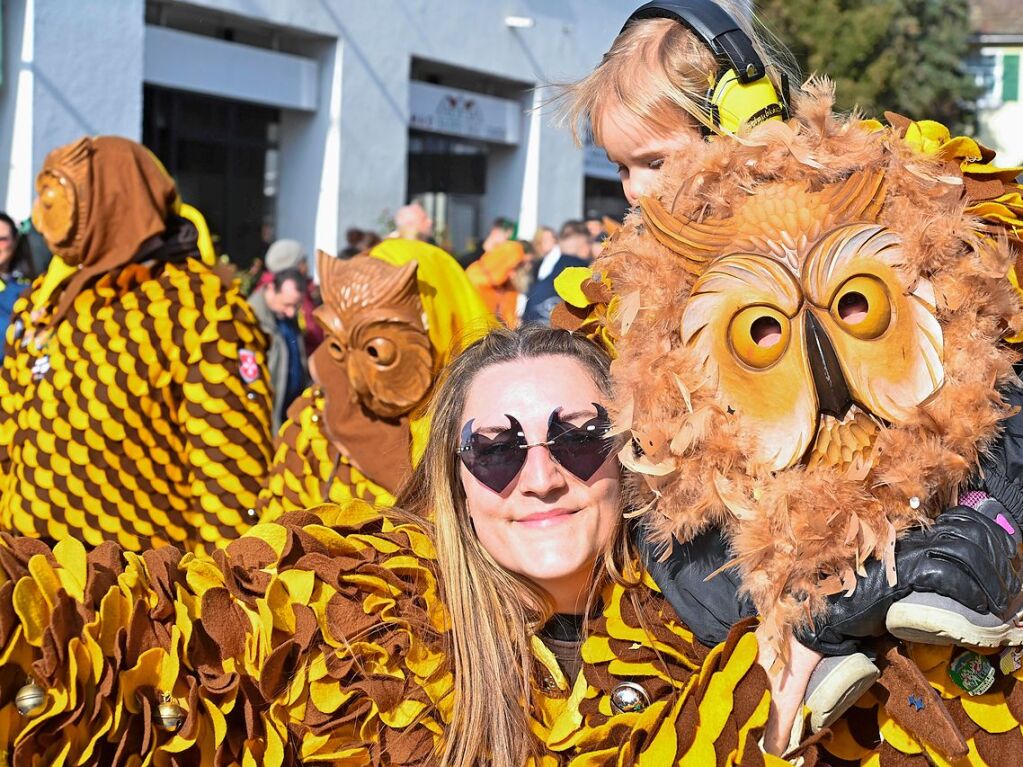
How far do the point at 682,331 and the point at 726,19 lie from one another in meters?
0.49

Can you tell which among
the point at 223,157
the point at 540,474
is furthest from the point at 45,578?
the point at 223,157

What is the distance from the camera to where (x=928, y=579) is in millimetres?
1506

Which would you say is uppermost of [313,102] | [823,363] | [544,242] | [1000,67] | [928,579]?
[1000,67]

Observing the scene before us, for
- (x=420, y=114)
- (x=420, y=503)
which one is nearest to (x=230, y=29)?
(x=420, y=114)

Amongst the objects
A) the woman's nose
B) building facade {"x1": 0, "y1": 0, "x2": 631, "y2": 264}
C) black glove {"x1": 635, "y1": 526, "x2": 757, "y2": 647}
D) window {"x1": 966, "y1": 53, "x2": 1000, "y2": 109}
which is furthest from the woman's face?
window {"x1": 966, "y1": 53, "x2": 1000, "y2": 109}

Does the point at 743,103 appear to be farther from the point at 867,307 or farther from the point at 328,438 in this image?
the point at 328,438

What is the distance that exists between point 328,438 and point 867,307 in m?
2.17

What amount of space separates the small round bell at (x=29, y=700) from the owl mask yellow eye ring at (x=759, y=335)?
0.97 m

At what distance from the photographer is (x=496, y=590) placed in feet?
6.30

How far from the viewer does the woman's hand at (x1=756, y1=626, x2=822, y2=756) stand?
160 centimetres

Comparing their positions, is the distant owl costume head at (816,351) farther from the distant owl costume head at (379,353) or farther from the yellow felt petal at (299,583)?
the distant owl costume head at (379,353)

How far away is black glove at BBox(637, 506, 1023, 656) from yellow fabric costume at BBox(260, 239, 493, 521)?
1.79m

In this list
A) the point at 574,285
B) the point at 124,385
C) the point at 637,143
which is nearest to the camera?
the point at 637,143

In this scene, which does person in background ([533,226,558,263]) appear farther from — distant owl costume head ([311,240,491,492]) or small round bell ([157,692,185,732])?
small round bell ([157,692,185,732])
